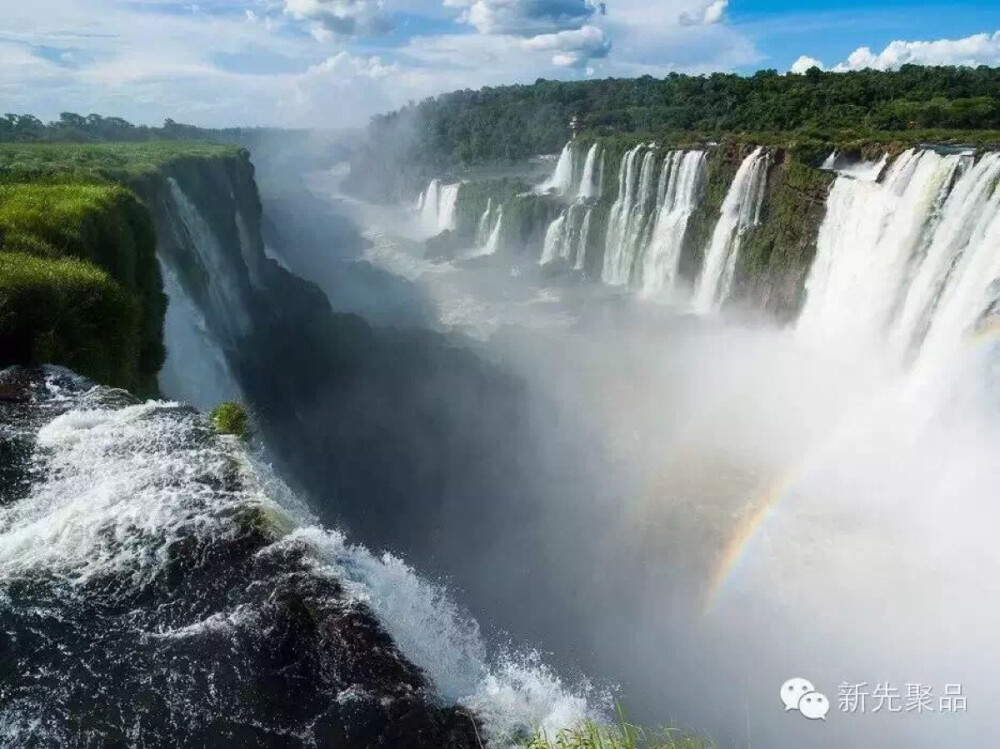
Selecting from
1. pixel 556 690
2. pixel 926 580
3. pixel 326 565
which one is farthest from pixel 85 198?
pixel 926 580

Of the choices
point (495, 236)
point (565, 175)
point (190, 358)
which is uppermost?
point (565, 175)

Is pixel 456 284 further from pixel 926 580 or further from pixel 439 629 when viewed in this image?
pixel 439 629

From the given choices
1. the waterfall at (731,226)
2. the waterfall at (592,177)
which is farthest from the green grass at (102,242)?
the waterfall at (592,177)

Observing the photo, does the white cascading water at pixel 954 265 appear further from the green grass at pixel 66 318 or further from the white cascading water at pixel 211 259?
the white cascading water at pixel 211 259

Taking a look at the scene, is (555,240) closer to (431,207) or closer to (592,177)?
(592,177)

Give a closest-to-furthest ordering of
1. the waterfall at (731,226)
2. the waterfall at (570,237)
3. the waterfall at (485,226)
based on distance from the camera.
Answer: the waterfall at (731,226)
the waterfall at (570,237)
the waterfall at (485,226)

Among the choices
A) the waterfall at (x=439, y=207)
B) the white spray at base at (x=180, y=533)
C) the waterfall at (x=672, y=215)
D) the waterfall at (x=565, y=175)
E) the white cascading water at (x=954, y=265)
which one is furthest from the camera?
the waterfall at (x=439, y=207)

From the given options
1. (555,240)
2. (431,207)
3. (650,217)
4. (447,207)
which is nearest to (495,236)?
(555,240)
